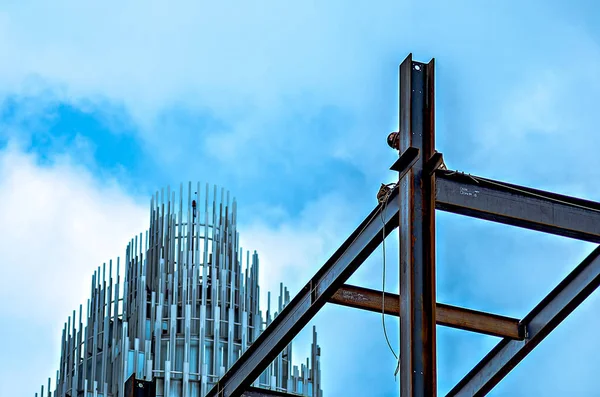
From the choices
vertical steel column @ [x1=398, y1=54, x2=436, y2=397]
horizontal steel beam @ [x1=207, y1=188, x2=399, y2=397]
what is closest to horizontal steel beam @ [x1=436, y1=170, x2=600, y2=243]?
vertical steel column @ [x1=398, y1=54, x2=436, y2=397]

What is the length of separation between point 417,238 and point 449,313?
9.21 feet

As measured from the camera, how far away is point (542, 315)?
17.5 meters

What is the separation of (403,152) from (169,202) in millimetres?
42968

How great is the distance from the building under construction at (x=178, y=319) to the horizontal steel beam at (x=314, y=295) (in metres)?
34.7

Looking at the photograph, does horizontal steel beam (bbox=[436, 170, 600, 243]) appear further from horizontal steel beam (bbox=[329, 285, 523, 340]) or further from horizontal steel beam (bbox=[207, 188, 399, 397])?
horizontal steel beam (bbox=[329, 285, 523, 340])

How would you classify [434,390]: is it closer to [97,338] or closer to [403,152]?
[403,152]

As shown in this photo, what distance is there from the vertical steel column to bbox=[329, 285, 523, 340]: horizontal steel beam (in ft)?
8.68

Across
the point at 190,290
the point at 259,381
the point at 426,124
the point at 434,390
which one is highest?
the point at 190,290

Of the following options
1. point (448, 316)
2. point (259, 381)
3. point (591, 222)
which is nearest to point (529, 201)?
point (591, 222)

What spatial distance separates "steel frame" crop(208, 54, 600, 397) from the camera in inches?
573

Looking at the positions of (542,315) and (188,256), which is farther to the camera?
(188,256)

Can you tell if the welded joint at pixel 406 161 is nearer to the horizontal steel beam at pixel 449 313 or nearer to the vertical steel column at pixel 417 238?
the vertical steel column at pixel 417 238

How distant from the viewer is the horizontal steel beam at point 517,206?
15258 millimetres

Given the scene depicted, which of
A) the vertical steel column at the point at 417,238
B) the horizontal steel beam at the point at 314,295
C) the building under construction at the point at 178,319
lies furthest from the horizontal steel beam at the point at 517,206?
the building under construction at the point at 178,319
